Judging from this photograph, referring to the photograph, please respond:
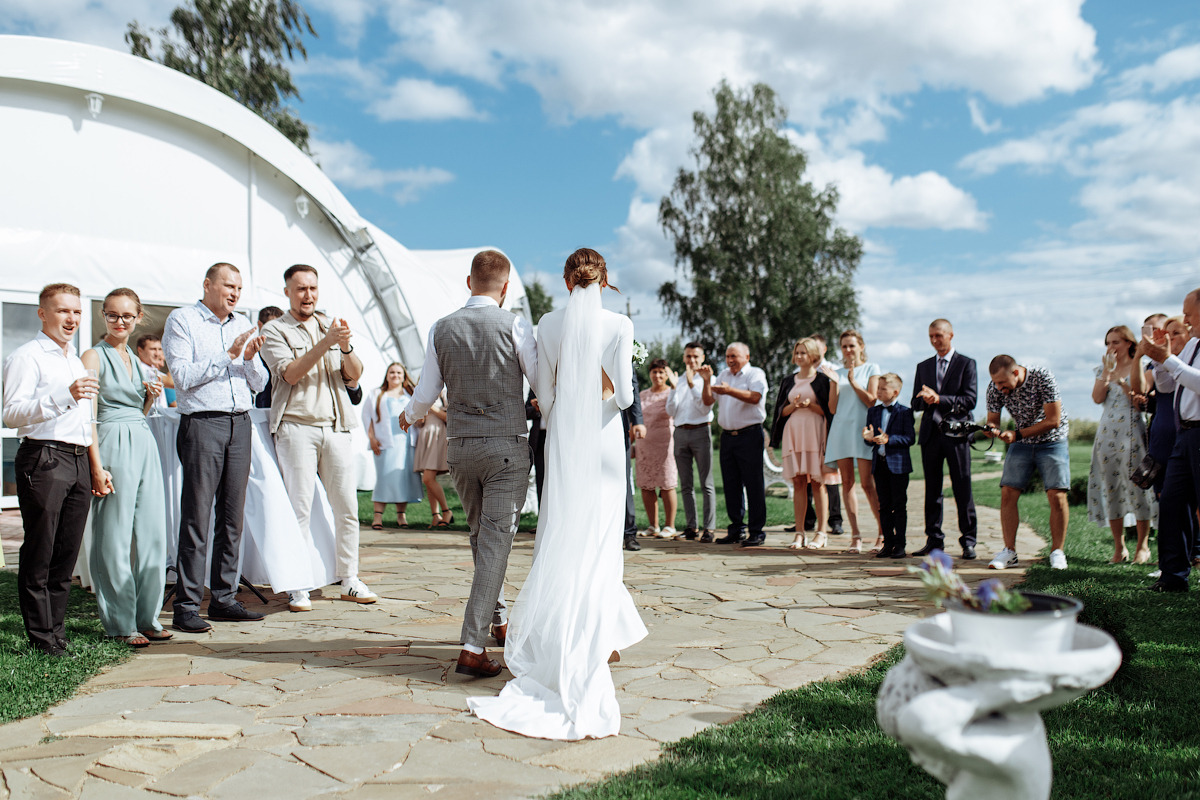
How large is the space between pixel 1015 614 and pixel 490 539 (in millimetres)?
2918

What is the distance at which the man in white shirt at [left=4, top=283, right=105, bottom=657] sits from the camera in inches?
178

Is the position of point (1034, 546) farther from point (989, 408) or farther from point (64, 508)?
point (64, 508)

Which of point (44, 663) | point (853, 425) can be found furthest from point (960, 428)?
point (44, 663)

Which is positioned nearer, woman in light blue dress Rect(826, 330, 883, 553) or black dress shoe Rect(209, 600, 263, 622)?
black dress shoe Rect(209, 600, 263, 622)

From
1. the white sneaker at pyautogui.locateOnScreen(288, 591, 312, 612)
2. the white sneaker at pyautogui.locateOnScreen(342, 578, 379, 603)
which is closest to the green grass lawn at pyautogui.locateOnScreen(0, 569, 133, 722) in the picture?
the white sneaker at pyautogui.locateOnScreen(288, 591, 312, 612)

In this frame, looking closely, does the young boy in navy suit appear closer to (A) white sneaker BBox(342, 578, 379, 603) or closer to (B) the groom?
(A) white sneaker BBox(342, 578, 379, 603)

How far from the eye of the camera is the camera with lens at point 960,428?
7883 mm

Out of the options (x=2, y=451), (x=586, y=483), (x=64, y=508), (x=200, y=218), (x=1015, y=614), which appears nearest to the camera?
(x=1015, y=614)

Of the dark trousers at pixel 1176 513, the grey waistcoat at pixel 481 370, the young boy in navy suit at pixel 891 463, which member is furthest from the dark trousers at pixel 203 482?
the dark trousers at pixel 1176 513

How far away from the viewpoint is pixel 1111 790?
2938 mm

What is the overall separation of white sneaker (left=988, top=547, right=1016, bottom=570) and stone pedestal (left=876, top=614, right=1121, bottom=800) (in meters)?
5.86

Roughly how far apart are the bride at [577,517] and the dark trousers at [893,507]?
14.5 feet

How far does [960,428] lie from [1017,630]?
6383mm

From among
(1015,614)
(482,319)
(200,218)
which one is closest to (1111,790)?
(1015,614)
